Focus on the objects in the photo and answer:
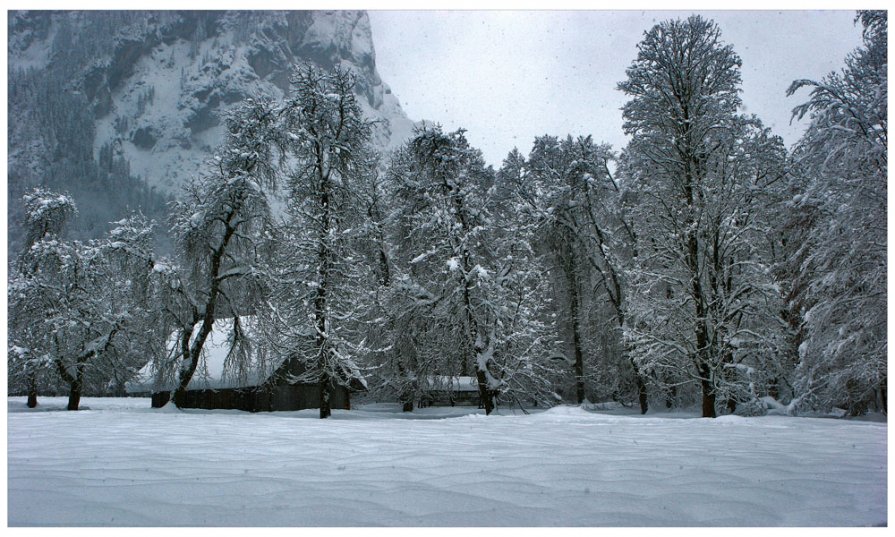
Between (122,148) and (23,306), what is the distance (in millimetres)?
161719

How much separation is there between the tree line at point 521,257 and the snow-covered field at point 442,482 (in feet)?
25.0

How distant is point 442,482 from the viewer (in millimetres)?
4195

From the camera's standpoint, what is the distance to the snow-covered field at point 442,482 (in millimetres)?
3381

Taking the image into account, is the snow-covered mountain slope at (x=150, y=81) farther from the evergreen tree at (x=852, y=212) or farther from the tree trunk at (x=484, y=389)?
the evergreen tree at (x=852, y=212)

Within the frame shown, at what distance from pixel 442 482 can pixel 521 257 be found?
1638 cm

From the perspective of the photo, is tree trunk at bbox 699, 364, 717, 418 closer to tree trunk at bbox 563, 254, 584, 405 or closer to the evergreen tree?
the evergreen tree

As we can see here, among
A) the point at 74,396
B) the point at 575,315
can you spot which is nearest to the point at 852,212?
the point at 575,315

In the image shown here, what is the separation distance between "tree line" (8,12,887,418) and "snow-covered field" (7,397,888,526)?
300 inches

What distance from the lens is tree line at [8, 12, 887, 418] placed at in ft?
44.3

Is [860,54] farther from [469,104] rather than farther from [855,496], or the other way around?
[855,496]

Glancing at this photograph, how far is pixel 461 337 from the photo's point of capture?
1767 cm

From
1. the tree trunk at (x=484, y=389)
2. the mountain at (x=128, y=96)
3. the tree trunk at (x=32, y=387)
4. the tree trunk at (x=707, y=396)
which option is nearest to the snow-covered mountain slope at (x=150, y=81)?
the mountain at (x=128, y=96)

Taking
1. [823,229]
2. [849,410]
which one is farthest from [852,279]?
[849,410]

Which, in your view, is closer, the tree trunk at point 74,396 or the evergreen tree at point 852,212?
the evergreen tree at point 852,212
